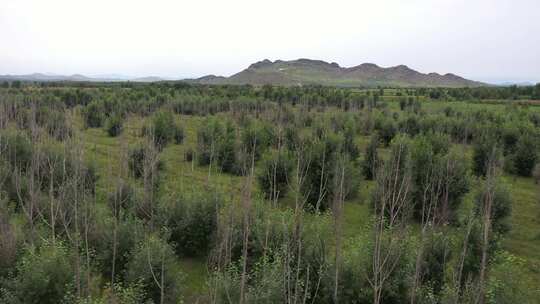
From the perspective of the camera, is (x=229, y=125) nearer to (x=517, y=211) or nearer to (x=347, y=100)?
(x=517, y=211)

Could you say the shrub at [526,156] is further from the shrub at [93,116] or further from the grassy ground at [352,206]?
the shrub at [93,116]

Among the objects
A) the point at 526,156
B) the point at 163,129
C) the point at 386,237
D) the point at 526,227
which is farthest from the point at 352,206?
the point at 163,129

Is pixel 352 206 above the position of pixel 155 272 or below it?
below

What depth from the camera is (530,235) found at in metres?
18.9

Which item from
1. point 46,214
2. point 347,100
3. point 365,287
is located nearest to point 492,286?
point 365,287

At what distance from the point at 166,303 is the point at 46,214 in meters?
6.76

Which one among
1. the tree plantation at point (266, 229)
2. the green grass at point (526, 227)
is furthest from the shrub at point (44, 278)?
the green grass at point (526, 227)

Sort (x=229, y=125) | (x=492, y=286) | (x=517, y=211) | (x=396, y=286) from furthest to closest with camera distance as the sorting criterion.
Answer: (x=229, y=125), (x=517, y=211), (x=396, y=286), (x=492, y=286)

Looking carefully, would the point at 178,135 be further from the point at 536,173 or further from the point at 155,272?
the point at 155,272

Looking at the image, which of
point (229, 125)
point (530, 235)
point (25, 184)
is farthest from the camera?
point (229, 125)

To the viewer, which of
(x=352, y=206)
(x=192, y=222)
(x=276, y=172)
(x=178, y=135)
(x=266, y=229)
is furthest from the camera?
(x=178, y=135)

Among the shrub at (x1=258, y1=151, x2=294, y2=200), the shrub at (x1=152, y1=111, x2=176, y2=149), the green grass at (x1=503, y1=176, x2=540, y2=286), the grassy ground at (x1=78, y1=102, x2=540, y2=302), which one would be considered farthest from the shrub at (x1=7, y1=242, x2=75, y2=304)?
the shrub at (x1=152, y1=111, x2=176, y2=149)

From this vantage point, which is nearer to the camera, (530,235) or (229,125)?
(530,235)

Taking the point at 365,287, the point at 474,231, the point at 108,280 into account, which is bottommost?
the point at 108,280
